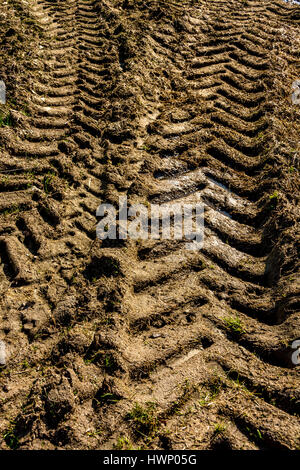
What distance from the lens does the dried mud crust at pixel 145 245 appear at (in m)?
2.07

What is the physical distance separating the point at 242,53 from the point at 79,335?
14.0 ft

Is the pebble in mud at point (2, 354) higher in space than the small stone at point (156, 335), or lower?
lower

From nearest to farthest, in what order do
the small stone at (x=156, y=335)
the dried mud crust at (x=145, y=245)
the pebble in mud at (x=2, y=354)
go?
1. the dried mud crust at (x=145, y=245)
2. the pebble in mud at (x=2, y=354)
3. the small stone at (x=156, y=335)

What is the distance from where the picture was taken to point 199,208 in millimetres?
3232

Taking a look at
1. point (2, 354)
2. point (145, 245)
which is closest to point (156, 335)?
point (145, 245)

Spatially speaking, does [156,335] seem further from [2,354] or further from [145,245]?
[2,354]

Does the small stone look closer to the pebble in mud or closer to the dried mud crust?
the dried mud crust

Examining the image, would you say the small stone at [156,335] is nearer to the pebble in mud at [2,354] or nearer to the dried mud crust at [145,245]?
the dried mud crust at [145,245]

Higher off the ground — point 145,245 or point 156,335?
point 145,245

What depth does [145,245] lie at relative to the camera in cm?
293

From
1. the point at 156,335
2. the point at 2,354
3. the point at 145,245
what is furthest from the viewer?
the point at 145,245

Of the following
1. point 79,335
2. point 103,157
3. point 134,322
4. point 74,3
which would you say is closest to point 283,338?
point 134,322

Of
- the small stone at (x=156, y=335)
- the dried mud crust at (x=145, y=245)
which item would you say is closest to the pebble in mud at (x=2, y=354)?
the dried mud crust at (x=145, y=245)

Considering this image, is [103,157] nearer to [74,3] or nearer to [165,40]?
[165,40]
